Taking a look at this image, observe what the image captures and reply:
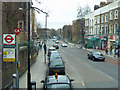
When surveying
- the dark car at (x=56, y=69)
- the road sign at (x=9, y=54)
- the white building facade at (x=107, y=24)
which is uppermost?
the white building facade at (x=107, y=24)

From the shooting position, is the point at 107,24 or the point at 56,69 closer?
the point at 56,69

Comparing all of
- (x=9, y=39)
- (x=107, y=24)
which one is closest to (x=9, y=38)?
(x=9, y=39)

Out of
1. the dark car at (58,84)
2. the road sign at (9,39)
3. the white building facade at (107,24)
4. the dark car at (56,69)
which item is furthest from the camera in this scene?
the white building facade at (107,24)

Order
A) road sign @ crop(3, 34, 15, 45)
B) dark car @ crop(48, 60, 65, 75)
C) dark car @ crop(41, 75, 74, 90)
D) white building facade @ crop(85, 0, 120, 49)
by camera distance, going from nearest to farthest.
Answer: dark car @ crop(41, 75, 74, 90)
road sign @ crop(3, 34, 15, 45)
dark car @ crop(48, 60, 65, 75)
white building facade @ crop(85, 0, 120, 49)

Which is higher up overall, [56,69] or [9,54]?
[9,54]

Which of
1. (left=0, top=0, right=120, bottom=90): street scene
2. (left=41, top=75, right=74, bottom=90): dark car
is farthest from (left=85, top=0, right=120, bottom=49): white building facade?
(left=41, top=75, right=74, bottom=90): dark car

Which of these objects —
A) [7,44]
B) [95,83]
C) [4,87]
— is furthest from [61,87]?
[95,83]

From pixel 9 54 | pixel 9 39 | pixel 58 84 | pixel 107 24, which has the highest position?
pixel 107 24

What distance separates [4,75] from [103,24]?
40.7 m

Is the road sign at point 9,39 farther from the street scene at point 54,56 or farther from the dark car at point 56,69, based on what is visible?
the dark car at point 56,69

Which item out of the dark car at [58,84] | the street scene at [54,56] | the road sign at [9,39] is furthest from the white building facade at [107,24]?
the road sign at [9,39]

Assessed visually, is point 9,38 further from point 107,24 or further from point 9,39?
point 107,24

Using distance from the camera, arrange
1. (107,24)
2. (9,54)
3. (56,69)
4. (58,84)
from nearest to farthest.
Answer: (58,84) → (9,54) → (56,69) → (107,24)

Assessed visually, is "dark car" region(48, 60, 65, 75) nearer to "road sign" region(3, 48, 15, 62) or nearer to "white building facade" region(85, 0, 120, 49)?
"road sign" region(3, 48, 15, 62)
